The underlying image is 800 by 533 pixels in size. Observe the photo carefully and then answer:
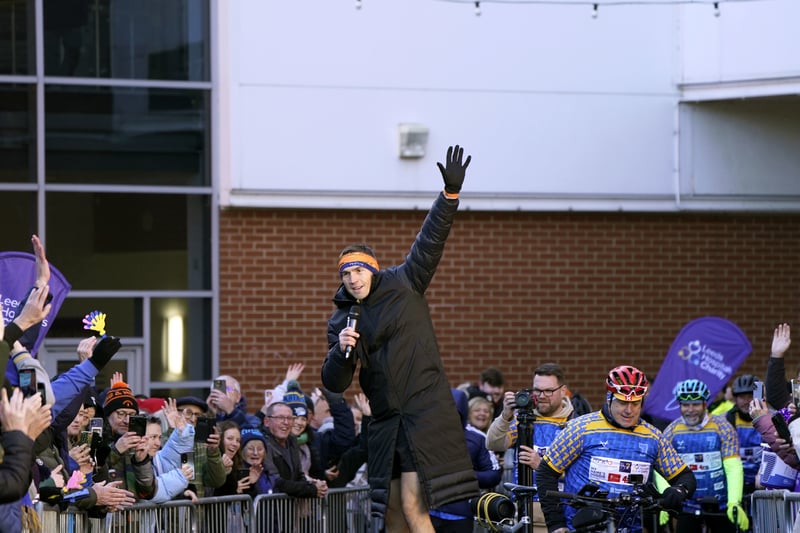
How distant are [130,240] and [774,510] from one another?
8552 mm

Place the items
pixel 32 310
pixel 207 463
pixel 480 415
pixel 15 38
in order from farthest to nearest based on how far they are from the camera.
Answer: pixel 15 38, pixel 480 415, pixel 207 463, pixel 32 310

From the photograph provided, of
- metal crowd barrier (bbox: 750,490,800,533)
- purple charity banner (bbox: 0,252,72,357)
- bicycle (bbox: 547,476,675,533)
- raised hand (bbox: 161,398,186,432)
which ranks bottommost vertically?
metal crowd barrier (bbox: 750,490,800,533)

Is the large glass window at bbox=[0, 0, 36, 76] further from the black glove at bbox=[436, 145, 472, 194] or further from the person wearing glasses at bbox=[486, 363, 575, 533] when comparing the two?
the black glove at bbox=[436, 145, 472, 194]

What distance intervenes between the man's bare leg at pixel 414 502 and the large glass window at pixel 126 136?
915cm

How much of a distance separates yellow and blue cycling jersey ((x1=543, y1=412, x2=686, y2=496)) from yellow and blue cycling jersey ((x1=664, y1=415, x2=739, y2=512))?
296 cm

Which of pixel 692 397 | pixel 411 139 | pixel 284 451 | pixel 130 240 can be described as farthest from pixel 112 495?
pixel 411 139

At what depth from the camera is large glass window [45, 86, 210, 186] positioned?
16.4 m

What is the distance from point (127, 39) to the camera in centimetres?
1667

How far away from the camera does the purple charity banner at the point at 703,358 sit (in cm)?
1461

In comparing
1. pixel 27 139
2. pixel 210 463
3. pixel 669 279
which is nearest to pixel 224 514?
pixel 210 463

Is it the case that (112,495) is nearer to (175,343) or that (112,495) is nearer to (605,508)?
(605,508)

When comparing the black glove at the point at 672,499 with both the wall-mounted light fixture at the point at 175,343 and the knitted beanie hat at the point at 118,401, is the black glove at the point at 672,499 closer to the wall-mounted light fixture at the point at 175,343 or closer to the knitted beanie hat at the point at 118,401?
the knitted beanie hat at the point at 118,401

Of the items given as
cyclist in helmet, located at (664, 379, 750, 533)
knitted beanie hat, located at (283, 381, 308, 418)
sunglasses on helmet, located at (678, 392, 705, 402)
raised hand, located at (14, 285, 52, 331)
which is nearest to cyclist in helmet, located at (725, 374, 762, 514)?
cyclist in helmet, located at (664, 379, 750, 533)

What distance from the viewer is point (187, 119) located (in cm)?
1681
